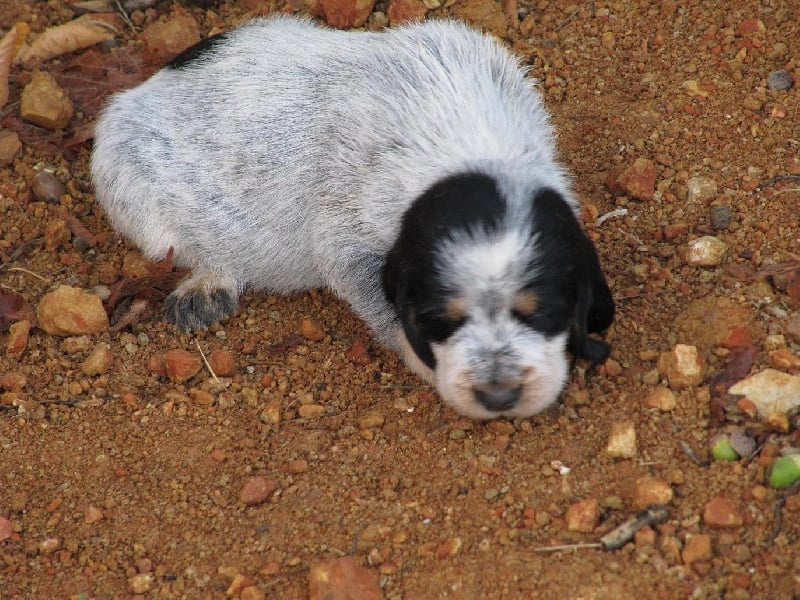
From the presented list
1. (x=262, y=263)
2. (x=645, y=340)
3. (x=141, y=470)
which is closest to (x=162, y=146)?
(x=262, y=263)

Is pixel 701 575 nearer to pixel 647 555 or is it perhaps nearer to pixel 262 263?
pixel 647 555

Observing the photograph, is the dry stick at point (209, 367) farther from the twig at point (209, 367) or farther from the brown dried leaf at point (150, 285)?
the brown dried leaf at point (150, 285)

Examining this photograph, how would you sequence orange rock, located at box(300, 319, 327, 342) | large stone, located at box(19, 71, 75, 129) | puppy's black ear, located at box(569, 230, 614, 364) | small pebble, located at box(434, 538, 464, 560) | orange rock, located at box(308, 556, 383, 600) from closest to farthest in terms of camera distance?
orange rock, located at box(308, 556, 383, 600) < small pebble, located at box(434, 538, 464, 560) < puppy's black ear, located at box(569, 230, 614, 364) < orange rock, located at box(300, 319, 327, 342) < large stone, located at box(19, 71, 75, 129)

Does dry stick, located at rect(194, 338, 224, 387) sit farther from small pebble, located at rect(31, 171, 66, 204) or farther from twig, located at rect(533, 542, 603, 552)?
twig, located at rect(533, 542, 603, 552)

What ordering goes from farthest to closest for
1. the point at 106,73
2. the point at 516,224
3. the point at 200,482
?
1. the point at 106,73
2. the point at 200,482
3. the point at 516,224

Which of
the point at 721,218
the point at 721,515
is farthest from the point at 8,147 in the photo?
the point at 721,515

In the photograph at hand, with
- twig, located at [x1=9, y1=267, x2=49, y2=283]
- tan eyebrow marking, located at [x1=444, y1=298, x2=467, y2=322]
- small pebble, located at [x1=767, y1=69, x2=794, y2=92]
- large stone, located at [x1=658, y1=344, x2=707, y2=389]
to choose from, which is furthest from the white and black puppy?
small pebble, located at [x1=767, y1=69, x2=794, y2=92]

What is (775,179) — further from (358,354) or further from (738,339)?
(358,354)
